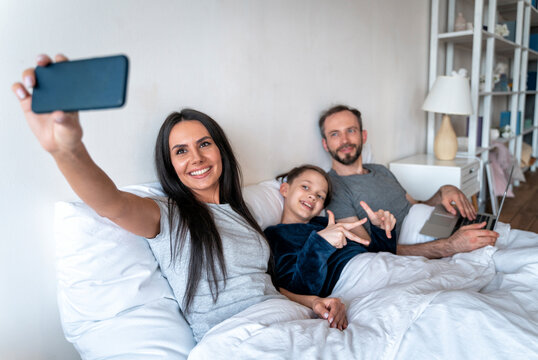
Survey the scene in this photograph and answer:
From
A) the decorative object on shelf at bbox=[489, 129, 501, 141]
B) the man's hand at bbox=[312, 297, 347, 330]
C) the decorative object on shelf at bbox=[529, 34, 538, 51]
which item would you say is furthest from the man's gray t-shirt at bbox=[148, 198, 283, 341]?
the decorative object on shelf at bbox=[529, 34, 538, 51]

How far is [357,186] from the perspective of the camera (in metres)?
2.10

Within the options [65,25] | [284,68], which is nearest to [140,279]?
[65,25]

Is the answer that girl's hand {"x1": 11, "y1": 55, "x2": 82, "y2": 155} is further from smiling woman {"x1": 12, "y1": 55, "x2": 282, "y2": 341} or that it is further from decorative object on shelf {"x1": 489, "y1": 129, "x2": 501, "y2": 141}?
decorative object on shelf {"x1": 489, "y1": 129, "x2": 501, "y2": 141}

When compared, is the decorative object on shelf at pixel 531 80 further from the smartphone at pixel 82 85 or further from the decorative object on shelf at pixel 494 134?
the smartphone at pixel 82 85

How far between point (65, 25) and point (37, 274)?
2.27 feet

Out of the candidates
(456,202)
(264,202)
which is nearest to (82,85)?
(264,202)

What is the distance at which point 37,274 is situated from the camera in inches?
45.8

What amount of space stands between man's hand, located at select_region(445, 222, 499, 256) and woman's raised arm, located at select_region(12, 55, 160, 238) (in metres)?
1.33

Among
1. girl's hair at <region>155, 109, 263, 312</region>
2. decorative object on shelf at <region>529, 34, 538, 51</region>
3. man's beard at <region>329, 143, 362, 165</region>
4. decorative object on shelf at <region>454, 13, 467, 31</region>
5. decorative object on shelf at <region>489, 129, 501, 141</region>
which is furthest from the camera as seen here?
decorative object on shelf at <region>529, 34, 538, 51</region>

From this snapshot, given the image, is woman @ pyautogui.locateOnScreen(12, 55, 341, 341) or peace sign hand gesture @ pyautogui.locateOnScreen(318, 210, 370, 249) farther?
peace sign hand gesture @ pyautogui.locateOnScreen(318, 210, 370, 249)

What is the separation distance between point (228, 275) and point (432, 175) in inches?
81.0

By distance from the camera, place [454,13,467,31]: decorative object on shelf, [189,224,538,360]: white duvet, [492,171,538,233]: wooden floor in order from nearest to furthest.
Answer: [189,224,538,360]: white duvet, [492,171,538,233]: wooden floor, [454,13,467,31]: decorative object on shelf

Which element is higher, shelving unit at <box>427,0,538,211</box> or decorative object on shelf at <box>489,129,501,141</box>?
shelving unit at <box>427,0,538,211</box>

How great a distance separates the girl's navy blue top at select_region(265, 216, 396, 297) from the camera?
1.41 metres
